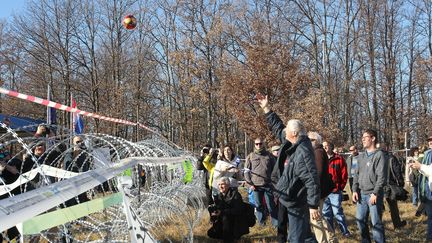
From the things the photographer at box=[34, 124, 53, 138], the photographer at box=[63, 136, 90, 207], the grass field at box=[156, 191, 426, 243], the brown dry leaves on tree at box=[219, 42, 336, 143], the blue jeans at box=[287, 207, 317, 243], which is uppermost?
the brown dry leaves on tree at box=[219, 42, 336, 143]

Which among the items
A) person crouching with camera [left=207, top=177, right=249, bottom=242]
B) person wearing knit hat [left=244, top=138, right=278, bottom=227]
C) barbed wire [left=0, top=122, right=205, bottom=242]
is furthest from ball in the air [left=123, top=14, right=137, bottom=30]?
barbed wire [left=0, top=122, right=205, bottom=242]

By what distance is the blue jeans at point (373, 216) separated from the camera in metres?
5.82

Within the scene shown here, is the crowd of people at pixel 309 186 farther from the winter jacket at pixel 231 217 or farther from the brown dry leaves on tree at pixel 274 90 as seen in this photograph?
the brown dry leaves on tree at pixel 274 90

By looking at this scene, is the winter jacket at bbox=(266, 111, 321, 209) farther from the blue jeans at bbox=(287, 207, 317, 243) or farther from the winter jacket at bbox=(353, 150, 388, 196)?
the winter jacket at bbox=(353, 150, 388, 196)

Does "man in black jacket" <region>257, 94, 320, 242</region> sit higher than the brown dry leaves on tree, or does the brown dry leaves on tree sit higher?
the brown dry leaves on tree

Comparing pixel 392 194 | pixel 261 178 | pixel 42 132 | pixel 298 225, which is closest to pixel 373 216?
pixel 298 225

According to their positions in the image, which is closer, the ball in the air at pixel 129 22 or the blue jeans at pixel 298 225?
the blue jeans at pixel 298 225

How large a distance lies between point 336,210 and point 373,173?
179 centimetres

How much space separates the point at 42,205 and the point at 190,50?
1163 inches

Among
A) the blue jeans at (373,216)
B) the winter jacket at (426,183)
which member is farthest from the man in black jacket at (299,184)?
the winter jacket at (426,183)

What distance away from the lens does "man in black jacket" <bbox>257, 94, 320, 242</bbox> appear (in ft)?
15.4

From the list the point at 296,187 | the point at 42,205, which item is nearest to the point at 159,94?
the point at 296,187

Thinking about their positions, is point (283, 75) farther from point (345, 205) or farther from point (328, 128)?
point (345, 205)

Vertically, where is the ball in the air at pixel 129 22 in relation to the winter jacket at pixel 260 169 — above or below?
above
